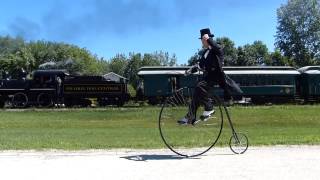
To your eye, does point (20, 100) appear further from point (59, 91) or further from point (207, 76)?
point (207, 76)

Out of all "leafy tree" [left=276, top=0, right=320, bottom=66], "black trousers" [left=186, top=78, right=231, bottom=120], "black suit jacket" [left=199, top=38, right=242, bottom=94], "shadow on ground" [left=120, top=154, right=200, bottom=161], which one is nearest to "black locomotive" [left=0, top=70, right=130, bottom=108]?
"black trousers" [left=186, top=78, right=231, bottom=120]

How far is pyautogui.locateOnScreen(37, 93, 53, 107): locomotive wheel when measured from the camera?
149ft

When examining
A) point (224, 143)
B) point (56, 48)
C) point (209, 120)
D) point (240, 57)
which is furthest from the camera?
point (56, 48)

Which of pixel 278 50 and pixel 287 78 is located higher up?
pixel 278 50

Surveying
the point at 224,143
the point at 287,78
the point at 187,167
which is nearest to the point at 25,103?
the point at 287,78

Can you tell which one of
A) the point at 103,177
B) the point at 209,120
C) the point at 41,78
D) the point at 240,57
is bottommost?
the point at 103,177

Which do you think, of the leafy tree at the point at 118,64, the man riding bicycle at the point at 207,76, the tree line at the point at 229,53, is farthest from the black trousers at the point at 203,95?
the leafy tree at the point at 118,64

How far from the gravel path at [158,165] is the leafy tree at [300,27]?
8838cm

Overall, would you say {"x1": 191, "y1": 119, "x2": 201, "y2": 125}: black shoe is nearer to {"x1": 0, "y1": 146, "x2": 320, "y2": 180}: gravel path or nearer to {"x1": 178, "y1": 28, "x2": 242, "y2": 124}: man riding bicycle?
{"x1": 178, "y1": 28, "x2": 242, "y2": 124}: man riding bicycle

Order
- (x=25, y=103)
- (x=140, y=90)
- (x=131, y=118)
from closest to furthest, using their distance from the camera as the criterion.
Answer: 1. (x=131, y=118)
2. (x=25, y=103)
3. (x=140, y=90)

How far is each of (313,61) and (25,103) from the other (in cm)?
5932

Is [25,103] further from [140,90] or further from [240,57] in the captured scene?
[240,57]

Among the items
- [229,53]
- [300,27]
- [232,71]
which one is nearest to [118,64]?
[229,53]

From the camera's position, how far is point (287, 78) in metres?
49.8
